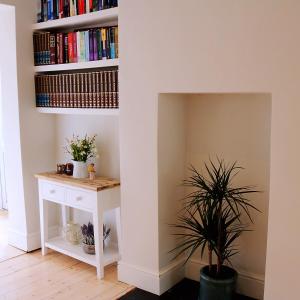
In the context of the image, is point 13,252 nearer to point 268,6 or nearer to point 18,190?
point 18,190

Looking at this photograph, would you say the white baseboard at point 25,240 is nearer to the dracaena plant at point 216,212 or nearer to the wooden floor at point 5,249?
the wooden floor at point 5,249

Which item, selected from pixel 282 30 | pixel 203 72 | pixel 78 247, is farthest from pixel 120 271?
pixel 282 30

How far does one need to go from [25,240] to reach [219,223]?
191 cm

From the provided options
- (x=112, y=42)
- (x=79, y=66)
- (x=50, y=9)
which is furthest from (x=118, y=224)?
(x=50, y=9)

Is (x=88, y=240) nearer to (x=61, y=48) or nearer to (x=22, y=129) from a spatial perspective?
(x=22, y=129)

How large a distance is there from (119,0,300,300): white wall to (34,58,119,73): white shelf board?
186mm

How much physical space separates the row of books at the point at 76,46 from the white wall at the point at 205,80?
0.25 metres

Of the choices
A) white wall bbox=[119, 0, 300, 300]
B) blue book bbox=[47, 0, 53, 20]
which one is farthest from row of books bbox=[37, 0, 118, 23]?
white wall bbox=[119, 0, 300, 300]

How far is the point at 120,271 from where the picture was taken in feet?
9.78

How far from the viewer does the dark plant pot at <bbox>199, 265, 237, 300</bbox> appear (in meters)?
2.47

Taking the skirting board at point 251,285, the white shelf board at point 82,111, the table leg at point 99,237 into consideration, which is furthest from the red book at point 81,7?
the skirting board at point 251,285

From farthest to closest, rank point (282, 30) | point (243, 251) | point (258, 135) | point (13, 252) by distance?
point (13, 252)
point (243, 251)
point (258, 135)
point (282, 30)

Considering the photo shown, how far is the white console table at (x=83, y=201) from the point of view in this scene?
2.95 m

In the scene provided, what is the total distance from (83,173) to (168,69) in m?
1.20
